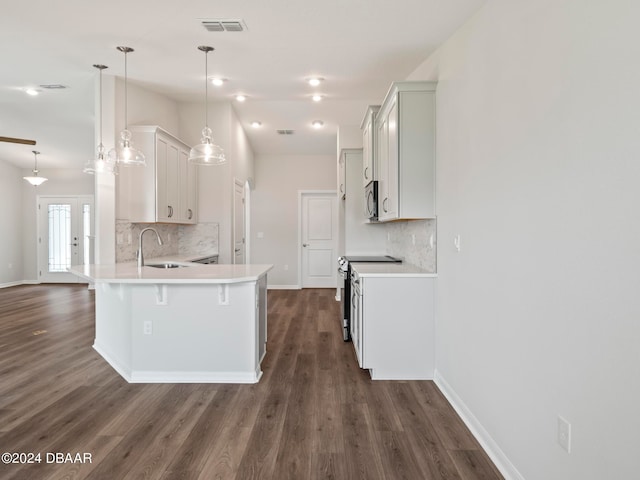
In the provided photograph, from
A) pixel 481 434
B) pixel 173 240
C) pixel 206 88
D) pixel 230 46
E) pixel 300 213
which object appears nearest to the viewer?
pixel 481 434

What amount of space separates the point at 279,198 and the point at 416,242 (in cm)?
454

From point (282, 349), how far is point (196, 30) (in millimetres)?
2963

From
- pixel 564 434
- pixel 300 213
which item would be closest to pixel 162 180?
pixel 300 213

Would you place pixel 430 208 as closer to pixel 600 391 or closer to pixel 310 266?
pixel 600 391

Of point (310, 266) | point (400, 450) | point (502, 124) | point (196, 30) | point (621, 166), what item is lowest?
point (400, 450)

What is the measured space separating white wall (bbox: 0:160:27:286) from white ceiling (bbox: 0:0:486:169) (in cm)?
324

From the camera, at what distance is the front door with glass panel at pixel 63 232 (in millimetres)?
8516

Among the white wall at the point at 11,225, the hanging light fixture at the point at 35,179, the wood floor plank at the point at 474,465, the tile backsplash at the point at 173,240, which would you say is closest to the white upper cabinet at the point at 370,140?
the tile backsplash at the point at 173,240

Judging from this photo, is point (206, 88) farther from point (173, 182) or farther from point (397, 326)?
point (397, 326)

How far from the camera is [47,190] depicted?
8516 millimetres

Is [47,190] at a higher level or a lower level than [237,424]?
higher

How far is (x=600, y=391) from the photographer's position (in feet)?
4.35

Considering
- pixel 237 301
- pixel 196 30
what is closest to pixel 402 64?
pixel 196 30

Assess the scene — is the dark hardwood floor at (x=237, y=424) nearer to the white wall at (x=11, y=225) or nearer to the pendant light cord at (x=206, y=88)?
the pendant light cord at (x=206, y=88)
